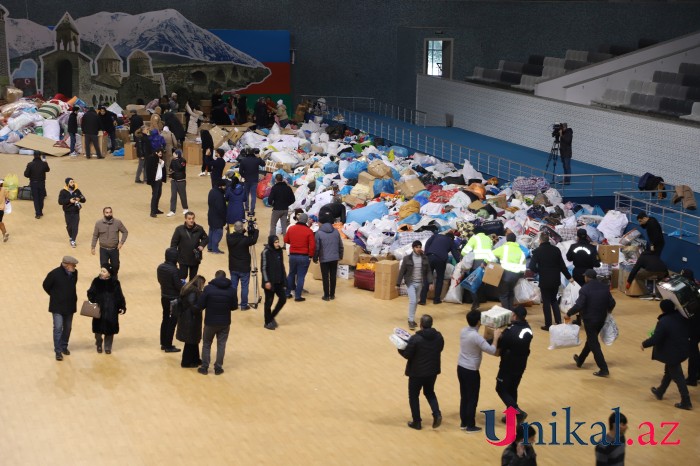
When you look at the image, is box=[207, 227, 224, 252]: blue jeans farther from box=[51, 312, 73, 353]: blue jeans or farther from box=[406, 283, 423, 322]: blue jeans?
box=[51, 312, 73, 353]: blue jeans

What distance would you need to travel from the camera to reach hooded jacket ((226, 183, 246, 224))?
62.2 ft

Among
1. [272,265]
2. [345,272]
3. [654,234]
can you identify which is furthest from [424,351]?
[654,234]

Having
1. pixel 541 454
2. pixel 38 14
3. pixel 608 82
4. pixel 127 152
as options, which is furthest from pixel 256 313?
pixel 38 14

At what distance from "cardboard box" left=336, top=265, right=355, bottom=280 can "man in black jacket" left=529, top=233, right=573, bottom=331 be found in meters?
3.64

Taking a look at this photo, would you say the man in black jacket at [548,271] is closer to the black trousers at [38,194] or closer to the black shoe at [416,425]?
the black shoe at [416,425]

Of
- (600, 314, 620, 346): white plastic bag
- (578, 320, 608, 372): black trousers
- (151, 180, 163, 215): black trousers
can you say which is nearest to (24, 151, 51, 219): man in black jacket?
(151, 180, 163, 215): black trousers

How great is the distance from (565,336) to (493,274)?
7.65 feet

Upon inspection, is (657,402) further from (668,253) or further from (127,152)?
(127,152)

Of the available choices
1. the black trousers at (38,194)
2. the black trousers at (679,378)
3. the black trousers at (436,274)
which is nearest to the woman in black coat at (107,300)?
the black trousers at (436,274)

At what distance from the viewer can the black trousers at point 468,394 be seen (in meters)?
11.6

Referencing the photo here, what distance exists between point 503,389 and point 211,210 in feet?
26.8

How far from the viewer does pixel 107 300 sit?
13.6 metres

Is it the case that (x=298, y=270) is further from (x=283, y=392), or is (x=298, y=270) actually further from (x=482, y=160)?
(x=482, y=160)

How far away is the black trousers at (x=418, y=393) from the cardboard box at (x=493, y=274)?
409 centimetres
